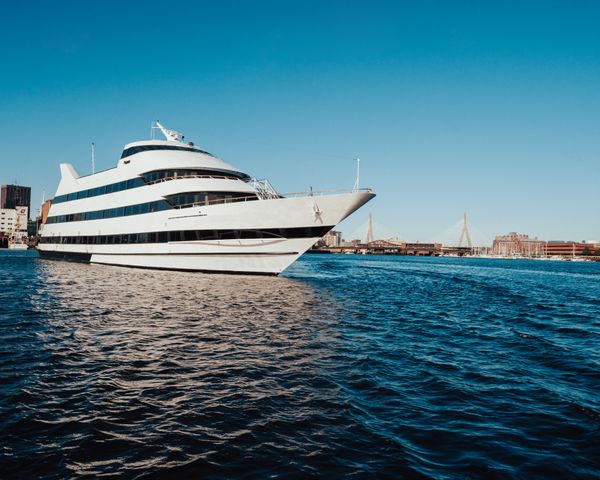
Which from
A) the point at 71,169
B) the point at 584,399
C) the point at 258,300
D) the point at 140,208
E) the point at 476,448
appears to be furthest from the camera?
the point at 71,169

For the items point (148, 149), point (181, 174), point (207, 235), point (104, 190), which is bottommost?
point (207, 235)

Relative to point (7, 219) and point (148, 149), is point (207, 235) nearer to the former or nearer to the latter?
point (148, 149)

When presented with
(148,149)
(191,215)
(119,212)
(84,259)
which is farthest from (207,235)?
(84,259)

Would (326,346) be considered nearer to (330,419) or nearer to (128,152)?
(330,419)

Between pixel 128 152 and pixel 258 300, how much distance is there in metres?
24.6

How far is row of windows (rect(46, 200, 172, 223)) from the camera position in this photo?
30703 millimetres

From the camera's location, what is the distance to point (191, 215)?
28594 millimetres

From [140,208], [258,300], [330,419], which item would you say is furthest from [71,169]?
[330,419]

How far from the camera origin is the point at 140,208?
32.2 metres

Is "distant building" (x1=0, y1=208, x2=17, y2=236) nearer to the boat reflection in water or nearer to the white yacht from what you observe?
the white yacht

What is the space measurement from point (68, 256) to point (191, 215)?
22.7 m

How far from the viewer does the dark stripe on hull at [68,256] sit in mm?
39556

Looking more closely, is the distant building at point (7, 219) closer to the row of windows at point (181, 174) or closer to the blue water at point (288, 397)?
the row of windows at point (181, 174)

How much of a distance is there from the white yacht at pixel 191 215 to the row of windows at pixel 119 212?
0.08m
